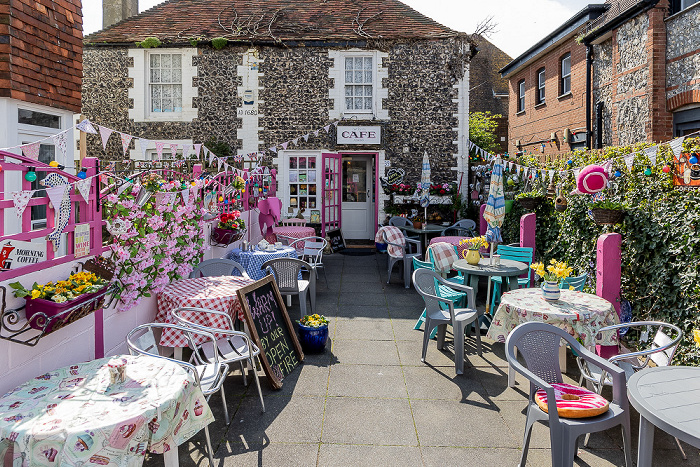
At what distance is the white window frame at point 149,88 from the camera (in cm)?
1185

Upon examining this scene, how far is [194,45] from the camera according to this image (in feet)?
38.5

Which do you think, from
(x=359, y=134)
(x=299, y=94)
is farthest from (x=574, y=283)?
(x=299, y=94)

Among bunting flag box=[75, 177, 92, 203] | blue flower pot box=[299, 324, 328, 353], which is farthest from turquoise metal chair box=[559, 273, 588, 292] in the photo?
bunting flag box=[75, 177, 92, 203]

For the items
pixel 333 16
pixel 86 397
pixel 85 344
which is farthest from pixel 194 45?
pixel 86 397

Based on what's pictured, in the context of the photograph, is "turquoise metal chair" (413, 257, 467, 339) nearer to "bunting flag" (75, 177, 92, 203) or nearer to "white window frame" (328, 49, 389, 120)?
"bunting flag" (75, 177, 92, 203)

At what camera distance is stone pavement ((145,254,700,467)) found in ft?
10.5

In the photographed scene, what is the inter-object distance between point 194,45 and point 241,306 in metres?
9.61

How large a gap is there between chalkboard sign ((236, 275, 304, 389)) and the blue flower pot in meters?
0.16

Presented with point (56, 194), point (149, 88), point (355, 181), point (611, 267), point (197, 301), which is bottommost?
point (197, 301)

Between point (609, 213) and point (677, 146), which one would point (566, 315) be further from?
point (677, 146)

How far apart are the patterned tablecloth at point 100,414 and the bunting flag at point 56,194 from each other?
1020 millimetres

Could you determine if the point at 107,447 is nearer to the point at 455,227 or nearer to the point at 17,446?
the point at 17,446

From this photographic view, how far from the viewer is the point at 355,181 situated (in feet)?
41.2

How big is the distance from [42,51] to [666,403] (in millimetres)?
7667
